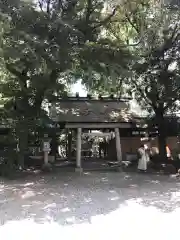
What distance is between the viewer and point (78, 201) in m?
10.9

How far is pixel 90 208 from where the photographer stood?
9.98 metres

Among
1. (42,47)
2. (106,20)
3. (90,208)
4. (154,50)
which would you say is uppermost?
(106,20)

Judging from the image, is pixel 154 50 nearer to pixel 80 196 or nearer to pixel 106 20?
pixel 106 20

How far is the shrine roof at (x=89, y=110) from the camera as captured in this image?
56.9ft

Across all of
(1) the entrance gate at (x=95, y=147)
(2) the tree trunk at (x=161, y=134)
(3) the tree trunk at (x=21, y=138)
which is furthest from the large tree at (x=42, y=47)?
(1) the entrance gate at (x=95, y=147)

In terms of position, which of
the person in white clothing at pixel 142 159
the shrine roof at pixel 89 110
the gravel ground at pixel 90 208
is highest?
the shrine roof at pixel 89 110

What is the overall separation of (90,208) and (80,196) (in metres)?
1.59

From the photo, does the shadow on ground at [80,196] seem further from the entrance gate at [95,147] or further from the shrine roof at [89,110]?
the entrance gate at [95,147]

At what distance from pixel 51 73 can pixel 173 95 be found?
639cm

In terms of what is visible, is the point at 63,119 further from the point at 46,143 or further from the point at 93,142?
the point at 93,142

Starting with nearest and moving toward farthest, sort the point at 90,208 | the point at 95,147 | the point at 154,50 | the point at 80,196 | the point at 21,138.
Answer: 1. the point at 90,208
2. the point at 80,196
3. the point at 21,138
4. the point at 154,50
5. the point at 95,147

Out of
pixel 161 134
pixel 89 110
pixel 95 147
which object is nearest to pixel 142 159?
pixel 161 134

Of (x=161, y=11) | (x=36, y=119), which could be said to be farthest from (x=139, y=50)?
(x=36, y=119)

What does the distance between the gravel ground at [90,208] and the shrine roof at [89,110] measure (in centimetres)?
338
